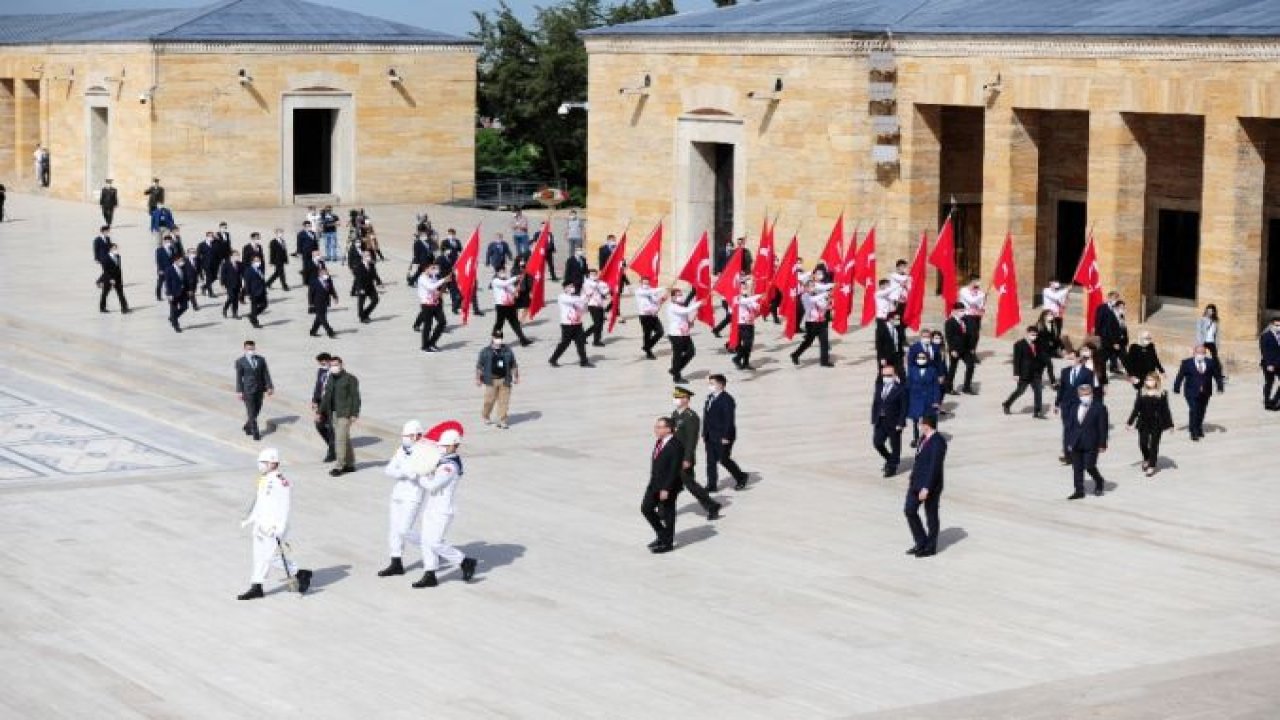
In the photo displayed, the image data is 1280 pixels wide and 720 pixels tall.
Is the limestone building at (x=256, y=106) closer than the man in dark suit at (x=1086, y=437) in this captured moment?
No

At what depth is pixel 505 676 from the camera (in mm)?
15344

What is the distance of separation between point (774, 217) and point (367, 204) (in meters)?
18.7

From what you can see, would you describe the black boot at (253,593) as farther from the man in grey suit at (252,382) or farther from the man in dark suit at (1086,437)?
the man in dark suit at (1086,437)

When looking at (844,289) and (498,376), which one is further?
(844,289)

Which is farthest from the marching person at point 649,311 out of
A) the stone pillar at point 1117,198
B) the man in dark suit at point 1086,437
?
the man in dark suit at point 1086,437

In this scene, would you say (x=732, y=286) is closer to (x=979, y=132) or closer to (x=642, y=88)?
(x=979, y=132)

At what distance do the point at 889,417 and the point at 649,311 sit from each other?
8153mm

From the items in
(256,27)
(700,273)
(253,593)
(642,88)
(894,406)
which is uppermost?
(256,27)

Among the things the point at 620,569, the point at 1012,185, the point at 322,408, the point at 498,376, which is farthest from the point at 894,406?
the point at 1012,185

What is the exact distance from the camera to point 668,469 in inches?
747

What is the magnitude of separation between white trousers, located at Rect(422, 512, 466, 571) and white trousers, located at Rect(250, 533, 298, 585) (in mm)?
1029

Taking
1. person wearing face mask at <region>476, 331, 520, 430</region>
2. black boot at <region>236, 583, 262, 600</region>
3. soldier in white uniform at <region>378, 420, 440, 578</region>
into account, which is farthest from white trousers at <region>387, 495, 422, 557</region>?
person wearing face mask at <region>476, 331, 520, 430</region>

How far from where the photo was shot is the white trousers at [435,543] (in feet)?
58.4

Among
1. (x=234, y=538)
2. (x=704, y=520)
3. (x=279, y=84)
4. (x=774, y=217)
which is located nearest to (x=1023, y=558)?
(x=704, y=520)
